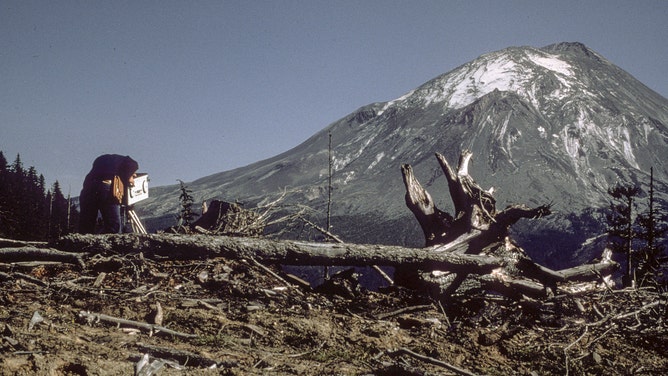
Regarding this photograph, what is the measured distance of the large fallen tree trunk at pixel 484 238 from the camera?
651 cm

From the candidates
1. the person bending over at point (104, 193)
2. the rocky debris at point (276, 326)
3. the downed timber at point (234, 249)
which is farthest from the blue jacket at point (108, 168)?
the rocky debris at point (276, 326)

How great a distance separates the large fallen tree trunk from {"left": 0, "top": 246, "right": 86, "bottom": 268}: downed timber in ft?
13.5

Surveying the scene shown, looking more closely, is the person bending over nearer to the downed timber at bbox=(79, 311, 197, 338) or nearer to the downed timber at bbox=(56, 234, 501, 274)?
the downed timber at bbox=(56, 234, 501, 274)

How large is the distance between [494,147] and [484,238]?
463ft

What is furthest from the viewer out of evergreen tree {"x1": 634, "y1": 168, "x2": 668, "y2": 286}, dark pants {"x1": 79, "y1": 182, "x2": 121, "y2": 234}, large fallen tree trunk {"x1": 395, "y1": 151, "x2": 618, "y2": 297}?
evergreen tree {"x1": 634, "y1": 168, "x2": 668, "y2": 286}

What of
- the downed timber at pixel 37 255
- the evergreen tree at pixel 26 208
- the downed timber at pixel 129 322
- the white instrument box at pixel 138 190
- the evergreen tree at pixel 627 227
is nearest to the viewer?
the downed timber at pixel 129 322

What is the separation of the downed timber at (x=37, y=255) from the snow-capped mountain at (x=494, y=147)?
9391 centimetres

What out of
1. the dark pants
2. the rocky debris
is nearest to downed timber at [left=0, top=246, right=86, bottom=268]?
the rocky debris

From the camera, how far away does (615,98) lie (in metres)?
165

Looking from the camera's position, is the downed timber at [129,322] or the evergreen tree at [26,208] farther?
the evergreen tree at [26,208]

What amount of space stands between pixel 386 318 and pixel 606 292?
106 inches

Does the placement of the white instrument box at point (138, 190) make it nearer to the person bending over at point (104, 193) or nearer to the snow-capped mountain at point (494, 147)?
the person bending over at point (104, 193)

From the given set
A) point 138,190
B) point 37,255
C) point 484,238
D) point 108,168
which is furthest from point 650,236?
point 37,255

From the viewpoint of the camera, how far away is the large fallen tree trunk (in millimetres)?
6512
